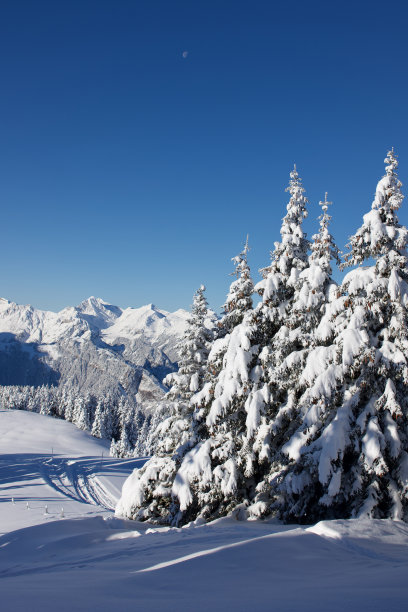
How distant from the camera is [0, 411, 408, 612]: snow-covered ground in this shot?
178 inches

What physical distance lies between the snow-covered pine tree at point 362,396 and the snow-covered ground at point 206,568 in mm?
1588

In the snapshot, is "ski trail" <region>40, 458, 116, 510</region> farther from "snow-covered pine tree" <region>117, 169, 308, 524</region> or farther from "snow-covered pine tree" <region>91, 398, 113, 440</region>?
"snow-covered pine tree" <region>91, 398, 113, 440</region>

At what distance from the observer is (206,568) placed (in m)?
6.50

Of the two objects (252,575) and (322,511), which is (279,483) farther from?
(252,575)

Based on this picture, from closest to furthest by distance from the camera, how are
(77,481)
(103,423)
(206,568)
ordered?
(206,568), (77,481), (103,423)

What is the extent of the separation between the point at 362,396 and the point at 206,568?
26.8 feet

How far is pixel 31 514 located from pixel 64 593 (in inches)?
1043

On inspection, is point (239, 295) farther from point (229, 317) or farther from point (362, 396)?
point (362, 396)

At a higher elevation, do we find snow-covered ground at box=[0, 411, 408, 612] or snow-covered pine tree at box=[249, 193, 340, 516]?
snow-covered pine tree at box=[249, 193, 340, 516]

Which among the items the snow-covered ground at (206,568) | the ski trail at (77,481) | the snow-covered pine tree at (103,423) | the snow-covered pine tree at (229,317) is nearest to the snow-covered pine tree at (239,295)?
the snow-covered pine tree at (229,317)

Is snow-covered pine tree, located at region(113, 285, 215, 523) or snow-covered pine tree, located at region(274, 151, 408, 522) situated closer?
snow-covered pine tree, located at region(274, 151, 408, 522)

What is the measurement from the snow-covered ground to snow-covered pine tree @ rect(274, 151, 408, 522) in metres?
1.59

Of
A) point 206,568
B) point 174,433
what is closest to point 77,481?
point 174,433

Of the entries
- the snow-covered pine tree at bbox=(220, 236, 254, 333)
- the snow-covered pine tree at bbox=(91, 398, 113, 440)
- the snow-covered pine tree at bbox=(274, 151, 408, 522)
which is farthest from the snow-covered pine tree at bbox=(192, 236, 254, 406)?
the snow-covered pine tree at bbox=(91, 398, 113, 440)
